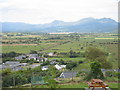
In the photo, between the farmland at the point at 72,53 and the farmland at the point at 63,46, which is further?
the farmland at the point at 63,46

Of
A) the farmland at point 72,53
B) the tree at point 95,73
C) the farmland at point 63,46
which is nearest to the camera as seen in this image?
the tree at point 95,73

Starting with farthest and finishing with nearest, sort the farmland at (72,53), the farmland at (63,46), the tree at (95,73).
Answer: the farmland at (63,46)
the farmland at (72,53)
the tree at (95,73)

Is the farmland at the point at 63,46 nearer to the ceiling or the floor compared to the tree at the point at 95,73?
nearer to the floor

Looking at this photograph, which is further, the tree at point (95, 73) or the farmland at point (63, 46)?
the farmland at point (63, 46)

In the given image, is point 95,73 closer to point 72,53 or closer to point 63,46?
point 72,53

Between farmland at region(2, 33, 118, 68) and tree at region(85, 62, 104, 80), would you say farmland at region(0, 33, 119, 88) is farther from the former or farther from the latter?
tree at region(85, 62, 104, 80)

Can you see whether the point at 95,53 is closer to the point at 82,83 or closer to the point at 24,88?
the point at 82,83

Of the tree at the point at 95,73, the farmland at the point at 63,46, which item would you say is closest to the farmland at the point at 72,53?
the farmland at the point at 63,46

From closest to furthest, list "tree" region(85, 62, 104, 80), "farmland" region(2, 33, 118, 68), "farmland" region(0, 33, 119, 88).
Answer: "tree" region(85, 62, 104, 80) → "farmland" region(0, 33, 119, 88) → "farmland" region(2, 33, 118, 68)

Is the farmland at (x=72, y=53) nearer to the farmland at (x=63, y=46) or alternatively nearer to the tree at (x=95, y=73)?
the farmland at (x=63, y=46)

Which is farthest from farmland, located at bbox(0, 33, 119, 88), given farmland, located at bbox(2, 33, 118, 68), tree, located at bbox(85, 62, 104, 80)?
tree, located at bbox(85, 62, 104, 80)

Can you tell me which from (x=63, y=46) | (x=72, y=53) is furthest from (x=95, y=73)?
(x=63, y=46)

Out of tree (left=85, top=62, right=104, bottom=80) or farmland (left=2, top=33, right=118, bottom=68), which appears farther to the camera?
farmland (left=2, top=33, right=118, bottom=68)

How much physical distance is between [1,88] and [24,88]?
883 mm
